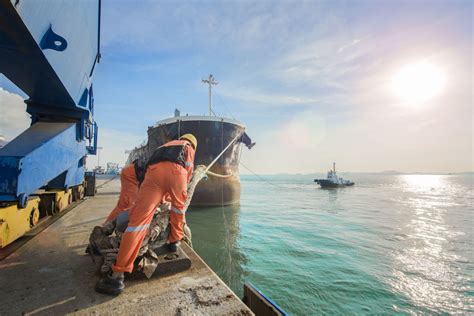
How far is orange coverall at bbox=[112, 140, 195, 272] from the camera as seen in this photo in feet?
7.65

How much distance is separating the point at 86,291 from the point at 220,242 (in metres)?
6.29

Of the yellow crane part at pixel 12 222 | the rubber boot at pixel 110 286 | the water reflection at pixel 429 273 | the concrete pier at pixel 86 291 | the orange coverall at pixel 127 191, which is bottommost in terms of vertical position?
the water reflection at pixel 429 273

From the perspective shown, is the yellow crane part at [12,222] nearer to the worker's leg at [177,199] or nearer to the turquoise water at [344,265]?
the worker's leg at [177,199]

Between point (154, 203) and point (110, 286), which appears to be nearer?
point (110, 286)

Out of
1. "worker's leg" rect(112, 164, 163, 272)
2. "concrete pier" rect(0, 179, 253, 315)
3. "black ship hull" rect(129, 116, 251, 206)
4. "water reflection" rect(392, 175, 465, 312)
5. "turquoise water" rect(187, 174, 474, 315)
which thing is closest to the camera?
"concrete pier" rect(0, 179, 253, 315)

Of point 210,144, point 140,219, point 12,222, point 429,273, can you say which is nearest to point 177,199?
point 140,219

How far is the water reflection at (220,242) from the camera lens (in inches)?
226

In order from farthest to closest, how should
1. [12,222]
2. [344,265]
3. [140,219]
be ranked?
[344,265], [12,222], [140,219]

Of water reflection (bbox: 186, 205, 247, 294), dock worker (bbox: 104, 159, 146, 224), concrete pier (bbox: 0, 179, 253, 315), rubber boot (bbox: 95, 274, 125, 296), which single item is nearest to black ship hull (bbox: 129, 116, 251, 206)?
water reflection (bbox: 186, 205, 247, 294)

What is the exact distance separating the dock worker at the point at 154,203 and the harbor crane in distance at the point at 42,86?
1.52 metres

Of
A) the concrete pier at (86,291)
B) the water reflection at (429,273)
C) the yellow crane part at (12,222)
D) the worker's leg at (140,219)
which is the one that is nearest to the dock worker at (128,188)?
the concrete pier at (86,291)

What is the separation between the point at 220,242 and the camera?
27.0 ft

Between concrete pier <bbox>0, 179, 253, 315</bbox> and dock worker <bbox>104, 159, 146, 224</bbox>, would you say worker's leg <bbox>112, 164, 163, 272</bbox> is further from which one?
dock worker <bbox>104, 159, 146, 224</bbox>

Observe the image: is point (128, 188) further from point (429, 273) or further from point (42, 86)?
point (429, 273)
